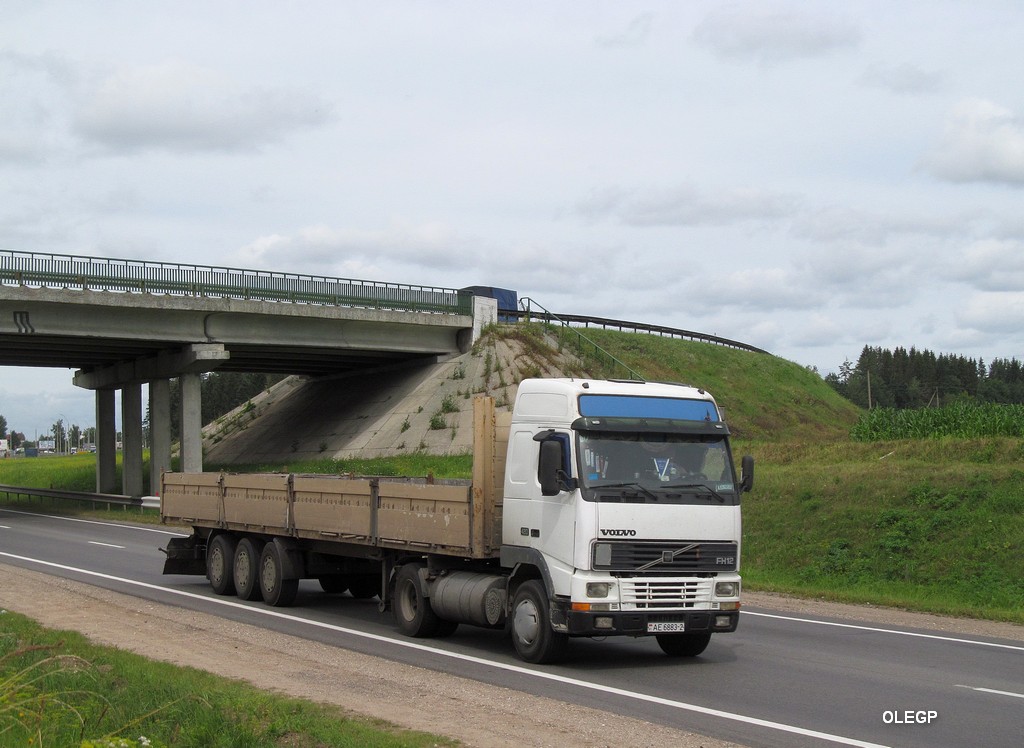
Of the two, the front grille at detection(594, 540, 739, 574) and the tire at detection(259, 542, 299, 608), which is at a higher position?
the front grille at detection(594, 540, 739, 574)

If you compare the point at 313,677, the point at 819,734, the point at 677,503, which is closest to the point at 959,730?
the point at 819,734

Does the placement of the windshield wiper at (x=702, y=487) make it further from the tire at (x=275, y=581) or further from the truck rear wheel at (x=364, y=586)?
the tire at (x=275, y=581)

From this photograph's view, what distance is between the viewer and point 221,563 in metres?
18.0

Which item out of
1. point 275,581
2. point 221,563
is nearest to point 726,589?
point 275,581

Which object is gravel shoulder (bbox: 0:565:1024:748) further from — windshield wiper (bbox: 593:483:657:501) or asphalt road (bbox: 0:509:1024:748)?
windshield wiper (bbox: 593:483:657:501)

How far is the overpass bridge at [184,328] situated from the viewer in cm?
3850

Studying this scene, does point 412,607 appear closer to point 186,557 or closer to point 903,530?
point 186,557

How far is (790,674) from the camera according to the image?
11.4 m

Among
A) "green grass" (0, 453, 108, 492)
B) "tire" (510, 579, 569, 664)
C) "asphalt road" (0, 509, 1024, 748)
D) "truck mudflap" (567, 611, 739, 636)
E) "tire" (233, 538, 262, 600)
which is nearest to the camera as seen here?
"asphalt road" (0, 509, 1024, 748)

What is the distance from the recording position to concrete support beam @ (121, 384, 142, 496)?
47.5m

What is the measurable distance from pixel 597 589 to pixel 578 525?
2.11 ft

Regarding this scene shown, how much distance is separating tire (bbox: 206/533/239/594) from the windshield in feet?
27.7

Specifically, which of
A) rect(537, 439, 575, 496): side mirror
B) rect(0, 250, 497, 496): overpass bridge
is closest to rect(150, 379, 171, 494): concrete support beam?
rect(0, 250, 497, 496): overpass bridge

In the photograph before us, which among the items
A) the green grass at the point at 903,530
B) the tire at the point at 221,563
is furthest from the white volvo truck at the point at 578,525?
the green grass at the point at 903,530
